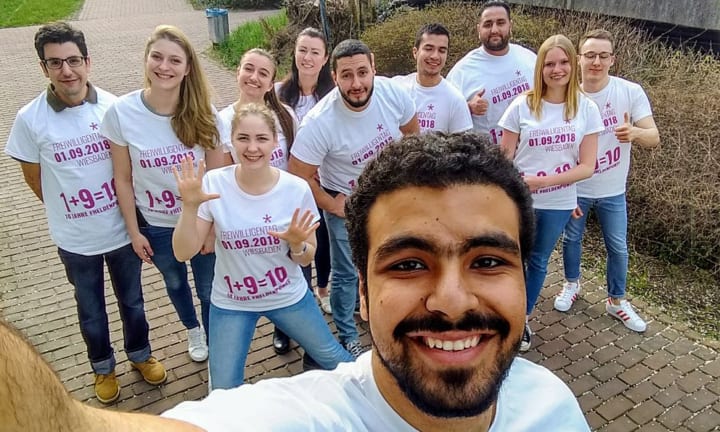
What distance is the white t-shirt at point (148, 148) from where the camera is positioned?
3230 millimetres

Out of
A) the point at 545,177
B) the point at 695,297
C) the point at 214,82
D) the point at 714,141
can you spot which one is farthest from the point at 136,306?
the point at 214,82

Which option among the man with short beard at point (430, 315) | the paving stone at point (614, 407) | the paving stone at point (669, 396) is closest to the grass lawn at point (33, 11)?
the paving stone at point (614, 407)

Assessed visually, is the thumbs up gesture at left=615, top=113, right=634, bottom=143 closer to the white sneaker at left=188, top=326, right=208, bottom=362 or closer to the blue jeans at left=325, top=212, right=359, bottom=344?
the blue jeans at left=325, top=212, right=359, bottom=344

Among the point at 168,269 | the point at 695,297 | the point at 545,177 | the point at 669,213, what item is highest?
the point at 545,177

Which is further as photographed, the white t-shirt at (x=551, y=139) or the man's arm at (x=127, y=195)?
the white t-shirt at (x=551, y=139)

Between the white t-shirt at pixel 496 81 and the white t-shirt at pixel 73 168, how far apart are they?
2.61 metres

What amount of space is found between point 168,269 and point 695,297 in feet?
13.7

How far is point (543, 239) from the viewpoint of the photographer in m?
3.91

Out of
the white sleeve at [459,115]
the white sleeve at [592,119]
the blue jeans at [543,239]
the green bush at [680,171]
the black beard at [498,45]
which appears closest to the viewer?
the white sleeve at [592,119]

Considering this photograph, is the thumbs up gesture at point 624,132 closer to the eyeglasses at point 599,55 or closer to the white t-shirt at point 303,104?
the eyeglasses at point 599,55

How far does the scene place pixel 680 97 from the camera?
5.62 metres

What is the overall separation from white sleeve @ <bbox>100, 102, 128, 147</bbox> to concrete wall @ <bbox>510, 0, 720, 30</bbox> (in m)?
7.83

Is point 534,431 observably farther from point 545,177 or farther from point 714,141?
point 714,141

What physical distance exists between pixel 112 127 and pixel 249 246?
103cm
